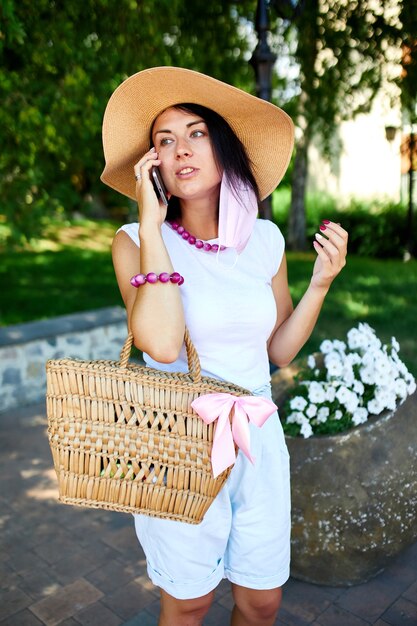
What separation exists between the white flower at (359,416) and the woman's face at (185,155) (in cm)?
132

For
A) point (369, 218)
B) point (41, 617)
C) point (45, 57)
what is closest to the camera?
point (41, 617)

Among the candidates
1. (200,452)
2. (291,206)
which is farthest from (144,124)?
(291,206)

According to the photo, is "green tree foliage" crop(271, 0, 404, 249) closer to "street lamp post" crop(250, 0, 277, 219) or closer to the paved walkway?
"street lamp post" crop(250, 0, 277, 219)

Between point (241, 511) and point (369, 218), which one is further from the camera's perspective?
point (369, 218)

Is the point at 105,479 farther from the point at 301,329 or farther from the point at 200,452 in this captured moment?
the point at 301,329

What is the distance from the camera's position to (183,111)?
1.90 m

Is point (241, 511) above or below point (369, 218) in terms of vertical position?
below

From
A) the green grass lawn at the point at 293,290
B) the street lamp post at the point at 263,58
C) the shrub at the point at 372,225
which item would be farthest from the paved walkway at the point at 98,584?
the shrub at the point at 372,225

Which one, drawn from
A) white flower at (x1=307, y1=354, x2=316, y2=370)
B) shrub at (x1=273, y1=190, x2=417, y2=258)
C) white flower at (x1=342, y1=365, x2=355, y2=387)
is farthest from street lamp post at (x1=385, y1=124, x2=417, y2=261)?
white flower at (x1=342, y1=365, x2=355, y2=387)

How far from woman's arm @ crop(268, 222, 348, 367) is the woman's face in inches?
15.3

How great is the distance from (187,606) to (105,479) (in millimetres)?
508

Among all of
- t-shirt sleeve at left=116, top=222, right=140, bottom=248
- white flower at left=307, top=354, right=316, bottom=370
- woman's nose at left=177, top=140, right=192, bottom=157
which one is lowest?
white flower at left=307, top=354, right=316, bottom=370

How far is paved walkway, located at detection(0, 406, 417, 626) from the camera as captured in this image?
104 inches

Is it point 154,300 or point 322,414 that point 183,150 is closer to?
point 154,300
